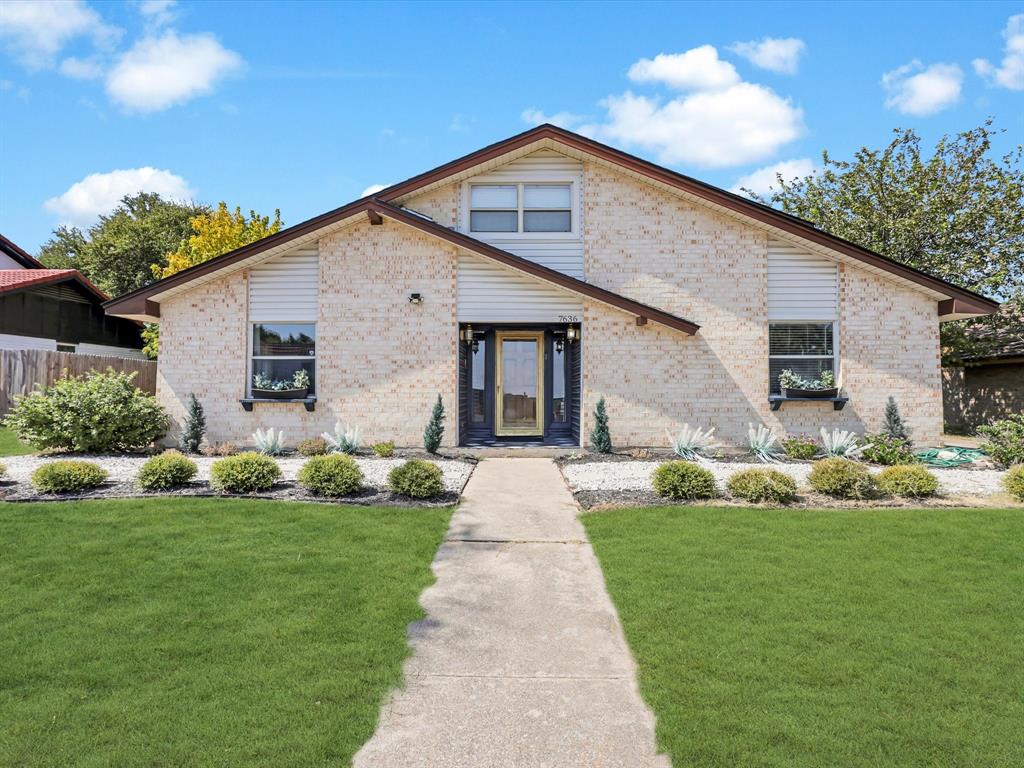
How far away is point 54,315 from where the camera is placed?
969 inches

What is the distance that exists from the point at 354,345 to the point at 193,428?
145 inches

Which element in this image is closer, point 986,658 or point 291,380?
point 986,658

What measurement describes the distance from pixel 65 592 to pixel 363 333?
8.66 m

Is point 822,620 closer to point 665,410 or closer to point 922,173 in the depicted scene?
point 665,410

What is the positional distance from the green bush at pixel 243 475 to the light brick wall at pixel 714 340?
6.76 m

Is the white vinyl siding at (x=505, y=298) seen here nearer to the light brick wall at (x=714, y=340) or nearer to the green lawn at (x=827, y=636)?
the light brick wall at (x=714, y=340)

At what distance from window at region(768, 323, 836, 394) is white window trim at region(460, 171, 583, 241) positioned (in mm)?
4943

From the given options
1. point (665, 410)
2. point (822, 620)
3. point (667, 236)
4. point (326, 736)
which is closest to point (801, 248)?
point (667, 236)

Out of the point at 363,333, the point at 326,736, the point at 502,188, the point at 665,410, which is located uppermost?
the point at 502,188

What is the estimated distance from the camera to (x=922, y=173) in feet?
67.8

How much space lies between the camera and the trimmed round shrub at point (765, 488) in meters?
8.02

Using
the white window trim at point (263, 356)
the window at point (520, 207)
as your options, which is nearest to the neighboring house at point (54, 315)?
the white window trim at point (263, 356)

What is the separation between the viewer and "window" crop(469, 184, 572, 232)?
13.9 m

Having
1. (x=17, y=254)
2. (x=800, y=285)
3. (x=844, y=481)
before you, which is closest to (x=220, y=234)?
(x=17, y=254)
